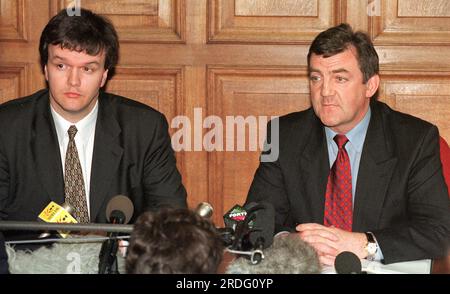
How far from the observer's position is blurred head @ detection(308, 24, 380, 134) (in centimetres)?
276

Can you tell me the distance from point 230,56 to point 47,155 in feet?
3.76

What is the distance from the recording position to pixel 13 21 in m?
3.64

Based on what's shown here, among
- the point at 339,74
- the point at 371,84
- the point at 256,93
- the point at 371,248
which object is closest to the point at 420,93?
the point at 256,93

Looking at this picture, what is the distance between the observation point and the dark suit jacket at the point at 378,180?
2.57 m

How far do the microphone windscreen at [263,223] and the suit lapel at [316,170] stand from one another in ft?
2.49

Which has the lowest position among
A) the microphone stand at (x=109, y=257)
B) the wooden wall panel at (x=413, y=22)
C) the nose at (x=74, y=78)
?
the microphone stand at (x=109, y=257)

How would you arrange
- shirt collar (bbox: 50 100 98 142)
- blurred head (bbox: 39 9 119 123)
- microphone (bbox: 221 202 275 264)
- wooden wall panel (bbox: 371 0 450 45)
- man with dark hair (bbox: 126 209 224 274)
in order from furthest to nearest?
wooden wall panel (bbox: 371 0 450 45) < shirt collar (bbox: 50 100 98 142) < blurred head (bbox: 39 9 119 123) < microphone (bbox: 221 202 275 264) < man with dark hair (bbox: 126 209 224 274)

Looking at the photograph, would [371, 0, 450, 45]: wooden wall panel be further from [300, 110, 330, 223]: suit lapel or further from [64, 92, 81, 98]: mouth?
[64, 92, 81, 98]: mouth

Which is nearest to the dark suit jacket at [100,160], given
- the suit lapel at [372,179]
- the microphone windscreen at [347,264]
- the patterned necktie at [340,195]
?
the patterned necktie at [340,195]

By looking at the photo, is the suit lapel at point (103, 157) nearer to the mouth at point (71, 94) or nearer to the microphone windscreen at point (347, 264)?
the mouth at point (71, 94)

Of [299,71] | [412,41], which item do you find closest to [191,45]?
[299,71]

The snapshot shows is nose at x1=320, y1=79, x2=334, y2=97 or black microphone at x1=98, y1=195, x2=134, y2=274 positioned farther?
nose at x1=320, y1=79, x2=334, y2=97

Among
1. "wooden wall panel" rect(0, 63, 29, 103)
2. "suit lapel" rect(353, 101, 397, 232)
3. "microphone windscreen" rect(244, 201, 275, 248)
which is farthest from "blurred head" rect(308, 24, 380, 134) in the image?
"wooden wall panel" rect(0, 63, 29, 103)

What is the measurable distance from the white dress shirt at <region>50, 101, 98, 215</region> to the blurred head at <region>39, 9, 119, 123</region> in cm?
5
